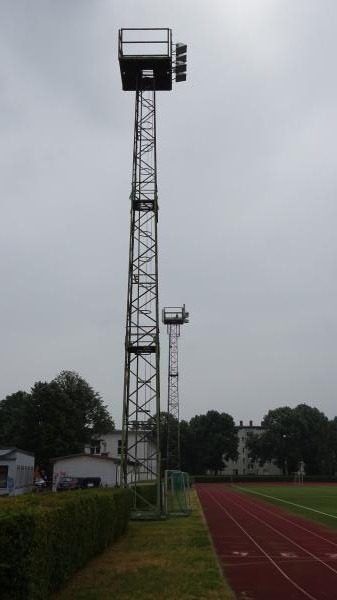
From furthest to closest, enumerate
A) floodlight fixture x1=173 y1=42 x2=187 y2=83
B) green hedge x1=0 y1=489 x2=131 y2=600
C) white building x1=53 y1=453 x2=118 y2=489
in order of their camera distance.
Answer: white building x1=53 y1=453 x2=118 y2=489 < floodlight fixture x1=173 y1=42 x2=187 y2=83 < green hedge x1=0 y1=489 x2=131 y2=600

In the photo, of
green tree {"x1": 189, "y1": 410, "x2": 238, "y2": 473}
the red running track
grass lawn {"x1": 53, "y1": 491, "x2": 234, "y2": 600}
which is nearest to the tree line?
green tree {"x1": 189, "y1": 410, "x2": 238, "y2": 473}

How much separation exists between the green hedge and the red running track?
10.2 feet

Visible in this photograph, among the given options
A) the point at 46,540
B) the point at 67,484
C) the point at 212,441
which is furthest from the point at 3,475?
the point at 212,441

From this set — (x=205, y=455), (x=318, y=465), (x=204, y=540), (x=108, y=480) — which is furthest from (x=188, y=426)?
(x=204, y=540)

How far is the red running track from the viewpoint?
40.5 ft

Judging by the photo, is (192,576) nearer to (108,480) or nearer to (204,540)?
(204,540)

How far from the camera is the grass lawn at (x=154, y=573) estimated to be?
11.4 meters

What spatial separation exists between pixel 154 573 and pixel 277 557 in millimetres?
4640

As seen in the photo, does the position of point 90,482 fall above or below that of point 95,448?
below

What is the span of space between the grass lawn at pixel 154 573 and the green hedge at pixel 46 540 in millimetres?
369

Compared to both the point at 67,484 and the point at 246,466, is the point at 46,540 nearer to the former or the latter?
the point at 67,484

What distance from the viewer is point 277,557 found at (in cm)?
1691

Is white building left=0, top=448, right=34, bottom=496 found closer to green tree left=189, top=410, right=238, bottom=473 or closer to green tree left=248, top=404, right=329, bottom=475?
green tree left=189, top=410, right=238, bottom=473

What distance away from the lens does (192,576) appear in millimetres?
13312
